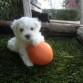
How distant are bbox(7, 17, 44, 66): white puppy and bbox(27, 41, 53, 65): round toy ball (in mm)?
62

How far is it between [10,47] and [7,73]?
0.66 metres

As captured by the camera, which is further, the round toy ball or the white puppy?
the round toy ball

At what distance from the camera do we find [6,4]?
639 centimetres

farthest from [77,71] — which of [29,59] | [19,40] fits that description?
[19,40]

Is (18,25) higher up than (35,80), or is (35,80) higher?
(18,25)

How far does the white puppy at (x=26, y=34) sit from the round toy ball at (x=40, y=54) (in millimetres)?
62

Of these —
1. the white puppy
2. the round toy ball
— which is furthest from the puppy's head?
the round toy ball

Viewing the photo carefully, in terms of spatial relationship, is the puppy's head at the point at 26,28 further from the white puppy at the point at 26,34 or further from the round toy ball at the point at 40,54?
the round toy ball at the point at 40,54

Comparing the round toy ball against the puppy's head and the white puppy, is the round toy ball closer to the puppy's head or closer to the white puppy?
the white puppy

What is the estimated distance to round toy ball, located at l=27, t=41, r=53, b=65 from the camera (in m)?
3.37

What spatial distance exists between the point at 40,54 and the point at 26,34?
0.35m

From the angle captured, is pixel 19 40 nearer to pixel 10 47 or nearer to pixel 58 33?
pixel 10 47

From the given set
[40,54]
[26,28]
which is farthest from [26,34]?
[40,54]

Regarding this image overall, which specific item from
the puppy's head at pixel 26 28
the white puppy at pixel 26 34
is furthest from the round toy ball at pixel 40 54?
the puppy's head at pixel 26 28
